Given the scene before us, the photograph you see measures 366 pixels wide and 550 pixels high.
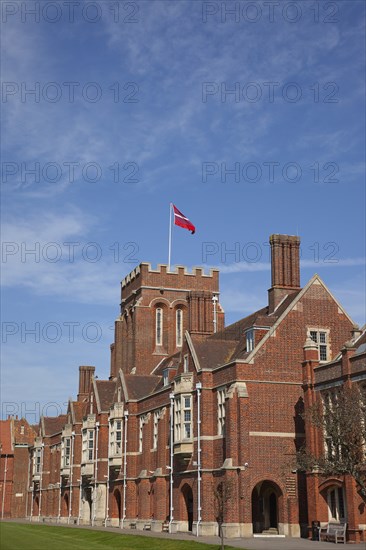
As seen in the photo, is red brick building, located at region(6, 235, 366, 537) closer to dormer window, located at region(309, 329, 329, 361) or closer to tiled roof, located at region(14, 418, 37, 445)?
dormer window, located at region(309, 329, 329, 361)

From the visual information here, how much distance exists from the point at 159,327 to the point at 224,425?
28.2m

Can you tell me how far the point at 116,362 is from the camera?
7569 cm

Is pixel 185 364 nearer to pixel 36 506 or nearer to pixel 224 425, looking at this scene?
pixel 224 425

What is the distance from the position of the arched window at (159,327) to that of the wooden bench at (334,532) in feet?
113

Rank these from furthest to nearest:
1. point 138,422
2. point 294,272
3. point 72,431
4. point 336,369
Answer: point 72,431
point 138,422
point 294,272
point 336,369

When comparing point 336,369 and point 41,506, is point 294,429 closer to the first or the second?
point 336,369

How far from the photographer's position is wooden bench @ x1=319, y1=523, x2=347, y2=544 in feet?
119

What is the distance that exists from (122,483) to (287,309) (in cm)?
2265

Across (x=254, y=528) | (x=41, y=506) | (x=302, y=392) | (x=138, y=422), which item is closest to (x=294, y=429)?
(x=302, y=392)

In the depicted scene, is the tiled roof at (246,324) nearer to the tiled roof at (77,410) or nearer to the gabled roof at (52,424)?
the tiled roof at (77,410)

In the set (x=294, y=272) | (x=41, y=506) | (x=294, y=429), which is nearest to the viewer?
(x=294, y=429)

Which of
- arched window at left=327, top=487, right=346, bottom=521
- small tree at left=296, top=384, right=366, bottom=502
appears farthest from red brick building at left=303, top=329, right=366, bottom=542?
small tree at left=296, top=384, right=366, bottom=502

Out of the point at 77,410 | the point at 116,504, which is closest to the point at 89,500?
the point at 116,504

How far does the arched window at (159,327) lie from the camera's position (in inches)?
2800
